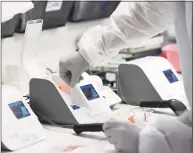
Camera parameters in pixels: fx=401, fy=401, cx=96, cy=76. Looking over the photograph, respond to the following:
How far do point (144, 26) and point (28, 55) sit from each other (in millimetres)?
536

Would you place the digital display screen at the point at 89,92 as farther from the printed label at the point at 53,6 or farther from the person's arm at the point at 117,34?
the printed label at the point at 53,6

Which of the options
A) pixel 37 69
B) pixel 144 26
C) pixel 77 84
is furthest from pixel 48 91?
pixel 144 26

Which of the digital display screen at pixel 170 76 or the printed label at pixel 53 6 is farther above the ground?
the printed label at pixel 53 6

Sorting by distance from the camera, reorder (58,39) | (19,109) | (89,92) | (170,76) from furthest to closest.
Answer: (58,39) → (170,76) → (89,92) → (19,109)

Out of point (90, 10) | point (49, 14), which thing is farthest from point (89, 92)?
point (90, 10)

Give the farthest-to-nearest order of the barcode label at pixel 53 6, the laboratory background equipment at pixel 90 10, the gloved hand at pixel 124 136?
the laboratory background equipment at pixel 90 10 → the barcode label at pixel 53 6 → the gloved hand at pixel 124 136

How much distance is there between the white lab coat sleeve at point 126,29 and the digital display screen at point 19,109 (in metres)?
0.24

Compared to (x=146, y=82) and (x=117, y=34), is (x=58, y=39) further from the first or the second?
(x=117, y=34)

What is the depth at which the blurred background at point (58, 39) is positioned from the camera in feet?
5.03

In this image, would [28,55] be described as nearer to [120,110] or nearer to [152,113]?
[120,110]

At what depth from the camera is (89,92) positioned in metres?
1.37

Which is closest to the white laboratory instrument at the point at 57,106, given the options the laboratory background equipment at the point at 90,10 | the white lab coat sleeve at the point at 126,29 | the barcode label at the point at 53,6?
the white lab coat sleeve at the point at 126,29

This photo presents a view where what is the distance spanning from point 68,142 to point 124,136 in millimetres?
185

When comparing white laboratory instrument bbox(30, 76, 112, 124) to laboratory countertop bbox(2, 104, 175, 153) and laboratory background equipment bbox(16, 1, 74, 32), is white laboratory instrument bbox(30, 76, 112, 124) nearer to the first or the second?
laboratory countertop bbox(2, 104, 175, 153)
